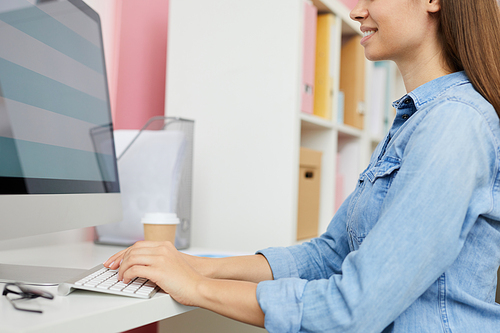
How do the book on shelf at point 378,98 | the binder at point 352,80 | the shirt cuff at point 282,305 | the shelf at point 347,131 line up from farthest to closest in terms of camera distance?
the book on shelf at point 378,98 → the binder at point 352,80 → the shelf at point 347,131 → the shirt cuff at point 282,305

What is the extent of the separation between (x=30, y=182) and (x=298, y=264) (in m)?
0.48

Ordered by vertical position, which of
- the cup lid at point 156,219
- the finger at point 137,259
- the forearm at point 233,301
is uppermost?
the cup lid at point 156,219

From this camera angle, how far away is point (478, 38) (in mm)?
648

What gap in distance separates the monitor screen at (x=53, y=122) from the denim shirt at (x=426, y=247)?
0.35 m

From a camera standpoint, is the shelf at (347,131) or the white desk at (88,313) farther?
the shelf at (347,131)

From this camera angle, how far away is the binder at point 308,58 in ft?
4.63

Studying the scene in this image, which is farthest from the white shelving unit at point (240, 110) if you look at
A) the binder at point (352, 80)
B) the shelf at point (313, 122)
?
the binder at point (352, 80)

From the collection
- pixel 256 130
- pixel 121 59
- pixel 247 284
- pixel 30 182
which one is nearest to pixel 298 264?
pixel 247 284

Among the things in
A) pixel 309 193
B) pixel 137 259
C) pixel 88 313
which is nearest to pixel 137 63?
pixel 309 193

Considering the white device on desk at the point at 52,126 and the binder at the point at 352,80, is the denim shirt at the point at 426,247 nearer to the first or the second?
the white device on desk at the point at 52,126

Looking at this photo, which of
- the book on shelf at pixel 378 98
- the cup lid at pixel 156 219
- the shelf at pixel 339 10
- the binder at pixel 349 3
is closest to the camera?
the cup lid at pixel 156 219

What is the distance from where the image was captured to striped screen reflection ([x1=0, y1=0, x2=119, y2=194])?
2.02 feet

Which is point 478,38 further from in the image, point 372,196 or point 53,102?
point 53,102

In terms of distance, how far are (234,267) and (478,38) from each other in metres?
0.53
